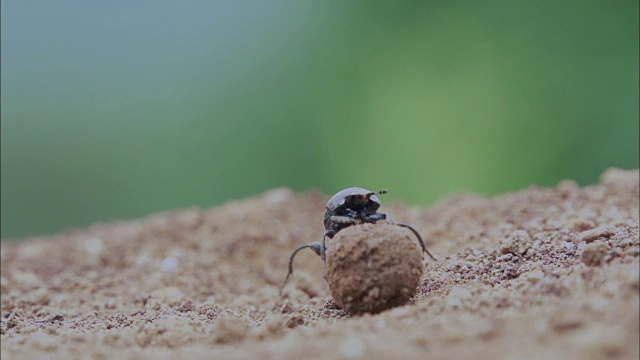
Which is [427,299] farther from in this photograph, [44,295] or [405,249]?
[44,295]

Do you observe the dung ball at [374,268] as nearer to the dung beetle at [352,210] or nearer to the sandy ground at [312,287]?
the sandy ground at [312,287]

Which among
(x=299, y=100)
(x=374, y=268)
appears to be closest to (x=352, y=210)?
(x=374, y=268)

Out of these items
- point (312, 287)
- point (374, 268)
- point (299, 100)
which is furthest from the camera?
point (299, 100)

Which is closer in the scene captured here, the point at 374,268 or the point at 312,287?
the point at 374,268

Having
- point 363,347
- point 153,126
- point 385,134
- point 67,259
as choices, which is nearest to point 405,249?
point 363,347

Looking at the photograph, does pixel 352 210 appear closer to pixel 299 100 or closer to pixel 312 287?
pixel 312 287

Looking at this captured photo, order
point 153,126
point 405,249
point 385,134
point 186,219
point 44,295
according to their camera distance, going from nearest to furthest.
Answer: point 405,249
point 44,295
point 186,219
point 385,134
point 153,126
